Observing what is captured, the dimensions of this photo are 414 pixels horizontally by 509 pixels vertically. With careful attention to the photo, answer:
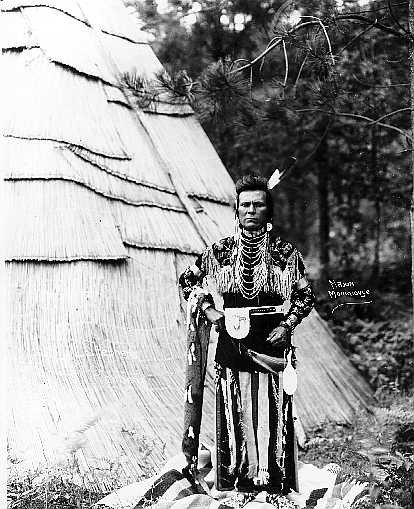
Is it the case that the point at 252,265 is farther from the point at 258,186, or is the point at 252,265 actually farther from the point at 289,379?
the point at 289,379

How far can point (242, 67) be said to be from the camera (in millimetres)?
3918

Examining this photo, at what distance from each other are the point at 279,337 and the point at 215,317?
31cm

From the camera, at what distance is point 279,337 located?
3463 mm

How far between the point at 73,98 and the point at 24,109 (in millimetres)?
270

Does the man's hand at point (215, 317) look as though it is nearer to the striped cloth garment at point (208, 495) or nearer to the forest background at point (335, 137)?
the striped cloth garment at point (208, 495)

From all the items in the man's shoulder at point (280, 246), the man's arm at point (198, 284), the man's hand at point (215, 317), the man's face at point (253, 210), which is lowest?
the man's hand at point (215, 317)

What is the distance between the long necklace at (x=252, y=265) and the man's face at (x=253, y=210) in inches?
1.7

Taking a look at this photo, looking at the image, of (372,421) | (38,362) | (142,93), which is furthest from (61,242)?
(372,421)

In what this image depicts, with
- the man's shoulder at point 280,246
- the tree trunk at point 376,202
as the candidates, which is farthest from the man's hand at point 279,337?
the tree trunk at point 376,202

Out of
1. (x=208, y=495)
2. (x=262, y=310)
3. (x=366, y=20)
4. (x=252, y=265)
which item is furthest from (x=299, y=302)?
(x=366, y=20)

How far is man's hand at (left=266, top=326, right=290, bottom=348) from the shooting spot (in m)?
3.46

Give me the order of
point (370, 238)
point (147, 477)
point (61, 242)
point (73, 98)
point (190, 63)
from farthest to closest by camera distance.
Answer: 1. point (370, 238)
2. point (190, 63)
3. point (73, 98)
4. point (61, 242)
5. point (147, 477)

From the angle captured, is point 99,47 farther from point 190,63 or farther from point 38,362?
point 38,362

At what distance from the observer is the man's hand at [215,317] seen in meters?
3.49
